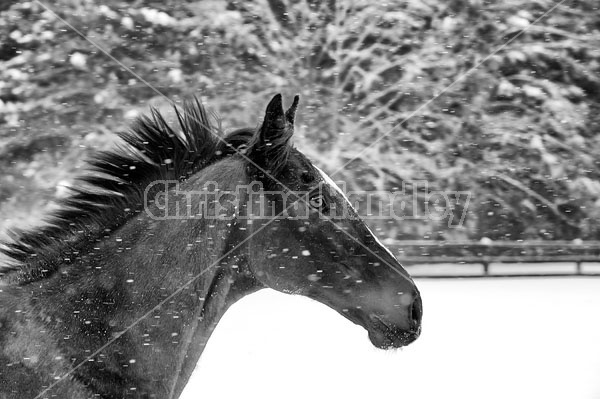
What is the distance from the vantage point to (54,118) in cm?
1409

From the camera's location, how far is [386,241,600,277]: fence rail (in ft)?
44.6

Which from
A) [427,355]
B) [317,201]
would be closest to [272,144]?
[317,201]

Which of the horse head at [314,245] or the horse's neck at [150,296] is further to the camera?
the horse head at [314,245]

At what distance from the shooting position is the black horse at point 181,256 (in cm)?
219

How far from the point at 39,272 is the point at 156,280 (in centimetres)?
39

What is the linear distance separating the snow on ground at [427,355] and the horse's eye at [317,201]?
196 cm

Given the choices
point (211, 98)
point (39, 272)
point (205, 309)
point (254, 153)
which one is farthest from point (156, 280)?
point (211, 98)

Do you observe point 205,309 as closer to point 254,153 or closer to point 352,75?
point 254,153

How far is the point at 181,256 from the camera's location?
2301 mm

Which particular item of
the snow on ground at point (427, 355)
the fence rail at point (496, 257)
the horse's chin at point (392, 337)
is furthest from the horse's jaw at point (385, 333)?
the fence rail at point (496, 257)

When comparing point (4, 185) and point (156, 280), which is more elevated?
point (156, 280)

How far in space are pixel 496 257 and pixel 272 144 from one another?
1282cm

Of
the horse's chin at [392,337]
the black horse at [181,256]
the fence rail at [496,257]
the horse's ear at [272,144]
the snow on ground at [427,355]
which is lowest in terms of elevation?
the fence rail at [496,257]

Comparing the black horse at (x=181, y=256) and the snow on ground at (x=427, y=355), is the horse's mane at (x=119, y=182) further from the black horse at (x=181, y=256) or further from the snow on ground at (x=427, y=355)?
the snow on ground at (x=427, y=355)
